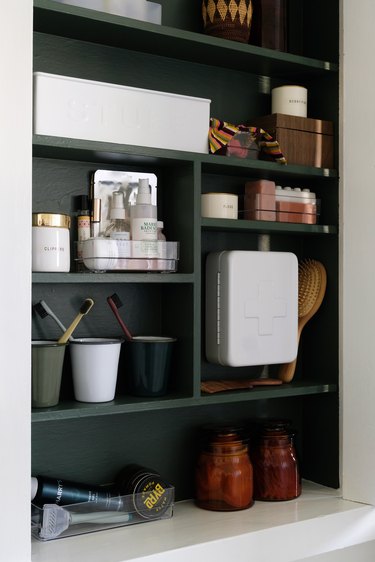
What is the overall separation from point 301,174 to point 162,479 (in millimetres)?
824

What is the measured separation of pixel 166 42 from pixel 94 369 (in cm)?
77

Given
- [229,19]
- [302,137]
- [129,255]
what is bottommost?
[129,255]

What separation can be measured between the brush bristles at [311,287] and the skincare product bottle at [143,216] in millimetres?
488

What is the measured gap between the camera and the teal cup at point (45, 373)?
5.22 ft

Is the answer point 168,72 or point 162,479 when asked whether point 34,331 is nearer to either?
point 162,479

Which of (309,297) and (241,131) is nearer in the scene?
(241,131)

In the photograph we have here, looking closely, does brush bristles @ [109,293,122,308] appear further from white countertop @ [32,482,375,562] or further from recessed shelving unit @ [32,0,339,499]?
white countertop @ [32,482,375,562]

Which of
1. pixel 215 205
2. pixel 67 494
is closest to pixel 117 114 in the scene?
pixel 215 205

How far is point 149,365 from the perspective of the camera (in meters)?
1.74

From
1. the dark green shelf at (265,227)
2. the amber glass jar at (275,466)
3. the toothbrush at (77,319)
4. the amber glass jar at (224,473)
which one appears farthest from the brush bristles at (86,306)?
the amber glass jar at (275,466)

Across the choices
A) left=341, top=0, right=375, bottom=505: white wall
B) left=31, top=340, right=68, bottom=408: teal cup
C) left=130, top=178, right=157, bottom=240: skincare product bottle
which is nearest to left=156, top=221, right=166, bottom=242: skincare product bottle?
left=130, top=178, right=157, bottom=240: skincare product bottle

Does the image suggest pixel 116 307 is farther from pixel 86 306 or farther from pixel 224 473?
pixel 224 473

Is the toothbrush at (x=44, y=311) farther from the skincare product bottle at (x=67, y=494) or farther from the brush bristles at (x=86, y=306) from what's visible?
the skincare product bottle at (x=67, y=494)

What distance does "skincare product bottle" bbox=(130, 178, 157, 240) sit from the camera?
5.65 feet
